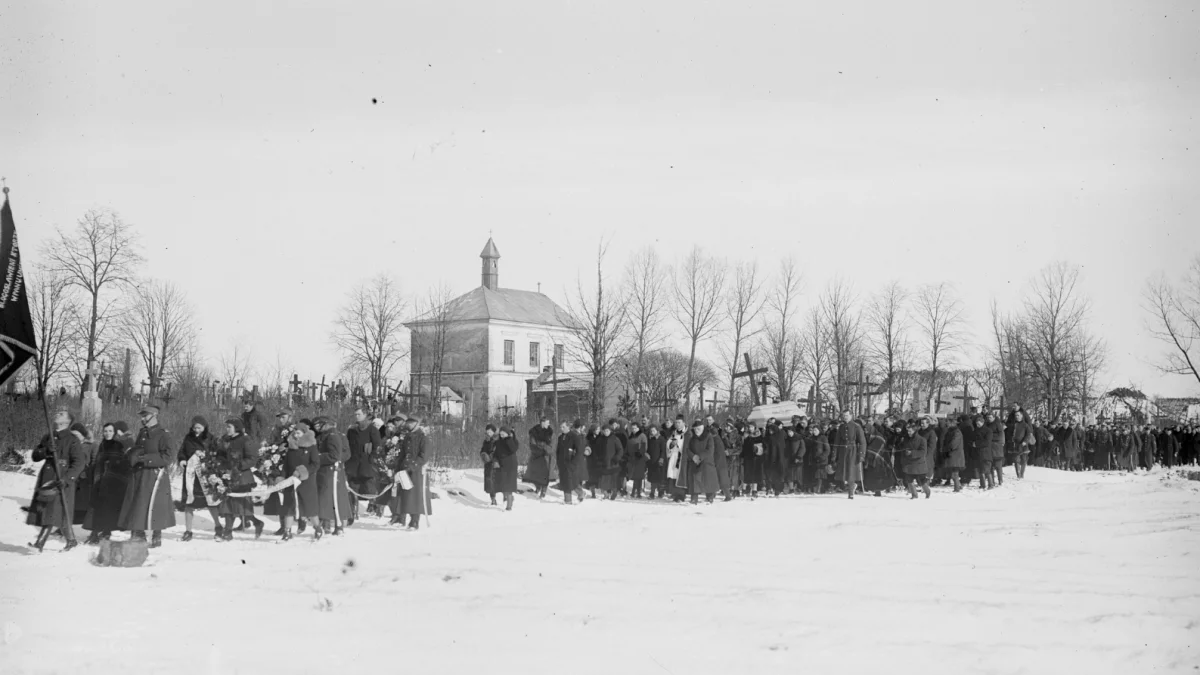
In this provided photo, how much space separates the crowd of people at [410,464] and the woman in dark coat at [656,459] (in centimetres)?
3

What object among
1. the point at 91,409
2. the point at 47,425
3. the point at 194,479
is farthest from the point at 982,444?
the point at 47,425

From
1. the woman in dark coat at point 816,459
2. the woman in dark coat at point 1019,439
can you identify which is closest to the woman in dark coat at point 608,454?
the woman in dark coat at point 816,459

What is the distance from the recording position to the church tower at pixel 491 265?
8175cm

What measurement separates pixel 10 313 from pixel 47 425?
1944 millimetres

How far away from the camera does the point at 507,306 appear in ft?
257

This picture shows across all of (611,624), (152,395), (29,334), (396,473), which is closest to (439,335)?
(152,395)

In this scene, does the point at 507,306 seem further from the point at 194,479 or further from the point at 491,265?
the point at 194,479

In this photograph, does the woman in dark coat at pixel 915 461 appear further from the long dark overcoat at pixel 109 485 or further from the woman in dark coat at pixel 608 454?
the long dark overcoat at pixel 109 485

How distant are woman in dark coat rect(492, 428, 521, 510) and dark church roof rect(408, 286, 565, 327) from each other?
52758mm

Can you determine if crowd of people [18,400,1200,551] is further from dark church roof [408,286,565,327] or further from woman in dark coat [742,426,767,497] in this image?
dark church roof [408,286,565,327]

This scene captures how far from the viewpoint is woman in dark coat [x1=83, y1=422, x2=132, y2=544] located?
13.9 m

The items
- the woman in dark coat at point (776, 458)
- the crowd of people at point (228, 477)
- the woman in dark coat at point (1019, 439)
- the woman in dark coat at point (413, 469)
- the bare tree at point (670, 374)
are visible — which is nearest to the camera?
the crowd of people at point (228, 477)

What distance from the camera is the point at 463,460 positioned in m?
28.3

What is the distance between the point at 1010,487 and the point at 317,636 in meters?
20.4
